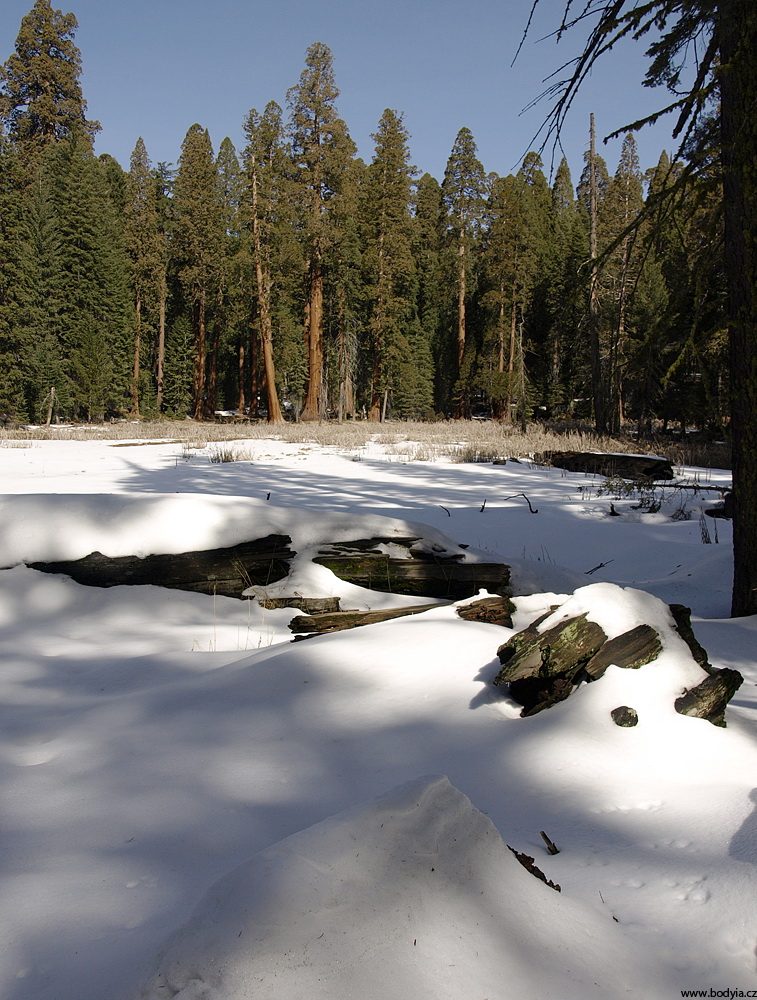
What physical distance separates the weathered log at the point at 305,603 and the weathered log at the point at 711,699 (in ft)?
7.65

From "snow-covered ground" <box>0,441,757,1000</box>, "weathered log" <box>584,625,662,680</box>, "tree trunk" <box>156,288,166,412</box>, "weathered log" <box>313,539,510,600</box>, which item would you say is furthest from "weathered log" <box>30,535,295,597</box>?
"tree trunk" <box>156,288,166,412</box>

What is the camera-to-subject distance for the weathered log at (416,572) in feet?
14.9

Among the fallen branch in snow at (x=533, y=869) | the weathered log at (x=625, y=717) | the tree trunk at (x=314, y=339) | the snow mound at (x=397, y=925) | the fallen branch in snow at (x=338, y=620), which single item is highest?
the tree trunk at (x=314, y=339)

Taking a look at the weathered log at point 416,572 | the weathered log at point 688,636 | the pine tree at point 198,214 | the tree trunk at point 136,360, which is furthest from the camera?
the tree trunk at point 136,360

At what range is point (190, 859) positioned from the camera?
4.78 ft

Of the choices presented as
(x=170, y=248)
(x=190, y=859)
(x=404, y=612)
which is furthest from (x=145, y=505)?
(x=170, y=248)

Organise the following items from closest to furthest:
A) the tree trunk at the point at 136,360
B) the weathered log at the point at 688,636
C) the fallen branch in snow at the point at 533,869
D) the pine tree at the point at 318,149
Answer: the fallen branch in snow at the point at 533,869
the weathered log at the point at 688,636
the pine tree at the point at 318,149
the tree trunk at the point at 136,360

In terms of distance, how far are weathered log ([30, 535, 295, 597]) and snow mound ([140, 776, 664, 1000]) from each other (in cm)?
310

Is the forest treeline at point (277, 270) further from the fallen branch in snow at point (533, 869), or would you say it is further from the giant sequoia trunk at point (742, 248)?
the fallen branch in snow at point (533, 869)

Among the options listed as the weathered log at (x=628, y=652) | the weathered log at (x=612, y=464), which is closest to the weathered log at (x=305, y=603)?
the weathered log at (x=628, y=652)

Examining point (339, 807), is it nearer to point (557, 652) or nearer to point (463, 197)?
point (557, 652)

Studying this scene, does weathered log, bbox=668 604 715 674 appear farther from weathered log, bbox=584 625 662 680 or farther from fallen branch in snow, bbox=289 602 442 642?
fallen branch in snow, bbox=289 602 442 642

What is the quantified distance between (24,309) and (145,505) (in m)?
27.5

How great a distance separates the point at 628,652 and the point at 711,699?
0.31 metres
